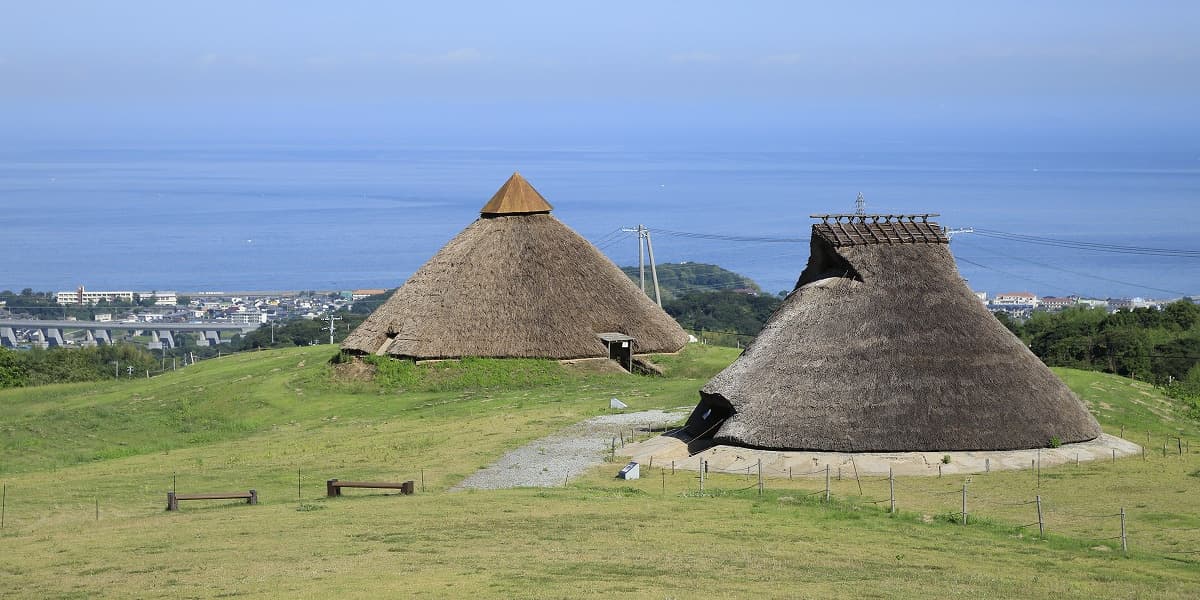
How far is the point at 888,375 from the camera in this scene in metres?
30.7

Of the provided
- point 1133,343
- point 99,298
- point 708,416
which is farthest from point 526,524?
point 99,298

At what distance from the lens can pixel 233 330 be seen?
126 m

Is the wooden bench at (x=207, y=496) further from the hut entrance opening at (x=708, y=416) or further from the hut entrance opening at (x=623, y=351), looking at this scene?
the hut entrance opening at (x=623, y=351)

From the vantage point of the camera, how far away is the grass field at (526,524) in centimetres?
1848

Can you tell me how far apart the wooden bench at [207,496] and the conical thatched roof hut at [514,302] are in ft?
70.1

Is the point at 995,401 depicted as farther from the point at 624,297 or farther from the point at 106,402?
the point at 106,402

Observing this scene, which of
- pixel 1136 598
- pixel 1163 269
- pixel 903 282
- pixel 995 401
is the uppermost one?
pixel 1163 269

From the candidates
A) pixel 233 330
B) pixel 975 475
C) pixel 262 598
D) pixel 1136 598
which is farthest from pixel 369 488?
pixel 233 330

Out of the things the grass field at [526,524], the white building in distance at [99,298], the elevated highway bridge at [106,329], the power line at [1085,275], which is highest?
the power line at [1085,275]

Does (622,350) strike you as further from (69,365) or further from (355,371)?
(69,365)

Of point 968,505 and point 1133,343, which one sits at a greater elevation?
point 1133,343

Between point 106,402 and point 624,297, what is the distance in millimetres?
18648

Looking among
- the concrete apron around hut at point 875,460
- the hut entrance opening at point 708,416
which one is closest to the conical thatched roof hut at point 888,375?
the hut entrance opening at point 708,416

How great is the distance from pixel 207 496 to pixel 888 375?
14.7 metres
